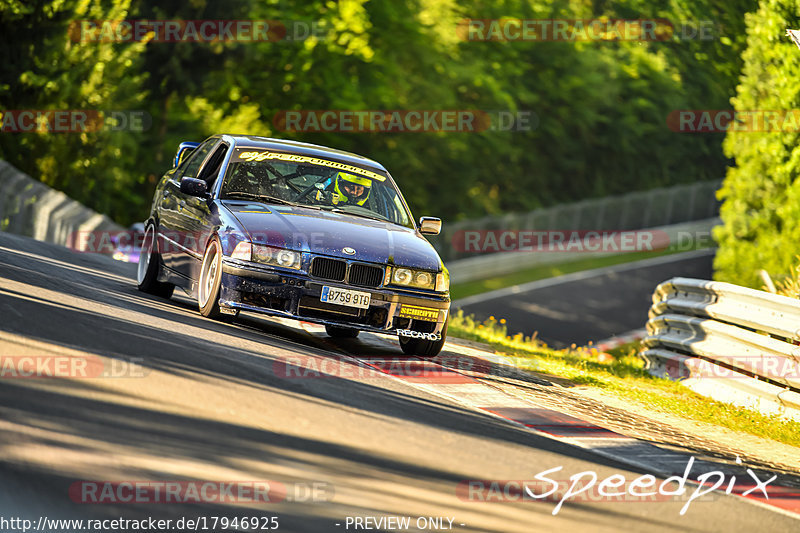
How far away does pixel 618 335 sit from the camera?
113 feet

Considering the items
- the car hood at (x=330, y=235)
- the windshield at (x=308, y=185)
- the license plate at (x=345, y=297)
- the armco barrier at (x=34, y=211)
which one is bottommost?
the armco barrier at (x=34, y=211)

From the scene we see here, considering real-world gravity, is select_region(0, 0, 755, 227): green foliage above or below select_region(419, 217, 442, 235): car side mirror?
above

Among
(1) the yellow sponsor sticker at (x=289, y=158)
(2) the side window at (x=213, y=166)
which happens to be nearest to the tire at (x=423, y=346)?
(1) the yellow sponsor sticker at (x=289, y=158)

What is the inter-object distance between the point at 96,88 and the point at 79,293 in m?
21.4

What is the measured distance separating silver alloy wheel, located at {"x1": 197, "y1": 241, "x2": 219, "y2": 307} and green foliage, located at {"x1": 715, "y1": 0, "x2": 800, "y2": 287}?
41.1ft

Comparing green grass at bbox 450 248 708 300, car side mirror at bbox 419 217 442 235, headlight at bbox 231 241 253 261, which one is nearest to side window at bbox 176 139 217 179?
car side mirror at bbox 419 217 442 235

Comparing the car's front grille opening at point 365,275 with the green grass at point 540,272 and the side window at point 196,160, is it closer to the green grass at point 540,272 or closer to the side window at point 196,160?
the side window at point 196,160

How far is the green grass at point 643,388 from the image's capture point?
9781 mm

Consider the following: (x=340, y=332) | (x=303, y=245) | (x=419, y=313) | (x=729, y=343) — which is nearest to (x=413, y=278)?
(x=419, y=313)

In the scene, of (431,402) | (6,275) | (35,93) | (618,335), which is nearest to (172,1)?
(35,93)

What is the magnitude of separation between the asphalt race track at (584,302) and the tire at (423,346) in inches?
843

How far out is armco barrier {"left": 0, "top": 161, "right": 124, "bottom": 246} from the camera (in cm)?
2055

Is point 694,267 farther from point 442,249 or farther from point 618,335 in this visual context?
point 618,335

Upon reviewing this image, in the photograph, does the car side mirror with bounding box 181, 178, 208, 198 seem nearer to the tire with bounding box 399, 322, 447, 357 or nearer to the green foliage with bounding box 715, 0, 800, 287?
the tire with bounding box 399, 322, 447, 357
